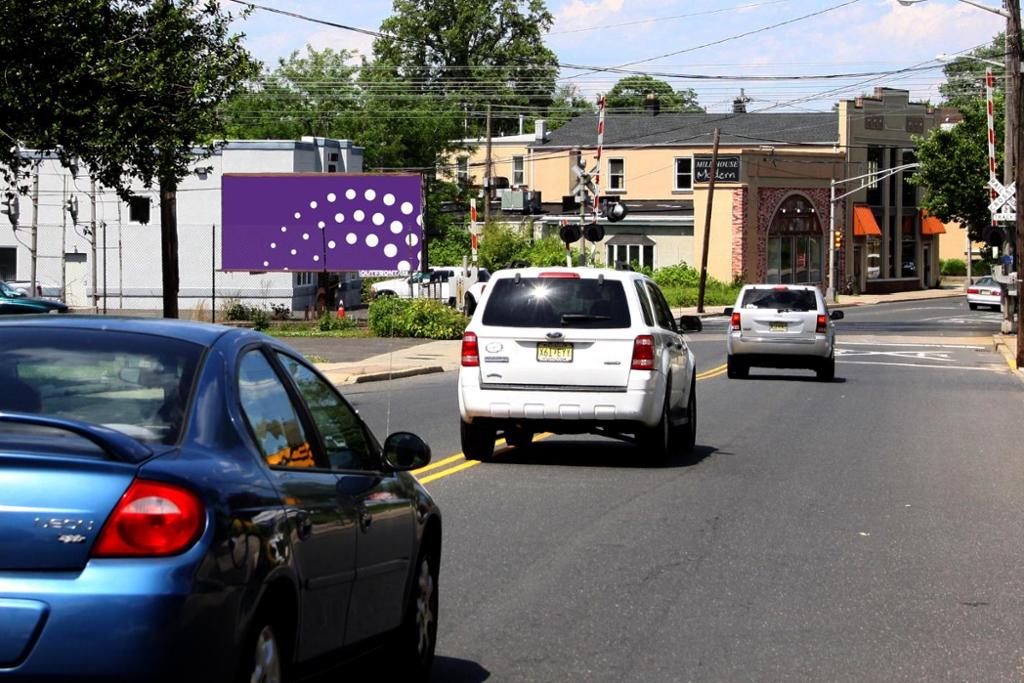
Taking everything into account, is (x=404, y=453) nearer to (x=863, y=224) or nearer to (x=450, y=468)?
(x=450, y=468)

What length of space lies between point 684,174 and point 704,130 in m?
3.22

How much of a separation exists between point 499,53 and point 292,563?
104609 mm

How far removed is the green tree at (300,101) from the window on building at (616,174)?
14.7m

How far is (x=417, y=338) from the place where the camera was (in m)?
42.9

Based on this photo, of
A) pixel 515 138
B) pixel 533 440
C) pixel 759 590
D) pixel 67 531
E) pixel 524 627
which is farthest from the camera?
pixel 515 138

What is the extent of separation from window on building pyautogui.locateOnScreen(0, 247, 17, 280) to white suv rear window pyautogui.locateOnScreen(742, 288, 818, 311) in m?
34.3

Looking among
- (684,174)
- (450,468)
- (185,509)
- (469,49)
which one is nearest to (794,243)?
(684,174)

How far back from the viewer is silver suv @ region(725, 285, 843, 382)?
2983cm

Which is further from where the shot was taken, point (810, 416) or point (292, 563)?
point (810, 416)

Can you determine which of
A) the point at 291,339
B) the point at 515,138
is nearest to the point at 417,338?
the point at 291,339

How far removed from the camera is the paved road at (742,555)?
7.81 meters

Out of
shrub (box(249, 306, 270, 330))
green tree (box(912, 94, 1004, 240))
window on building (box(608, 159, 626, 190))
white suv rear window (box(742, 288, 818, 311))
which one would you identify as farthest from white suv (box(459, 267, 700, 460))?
window on building (box(608, 159, 626, 190))

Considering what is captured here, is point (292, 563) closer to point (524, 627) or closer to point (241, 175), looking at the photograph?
point (524, 627)

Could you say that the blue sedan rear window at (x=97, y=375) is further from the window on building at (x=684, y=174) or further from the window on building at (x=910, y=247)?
the window on building at (x=910, y=247)
